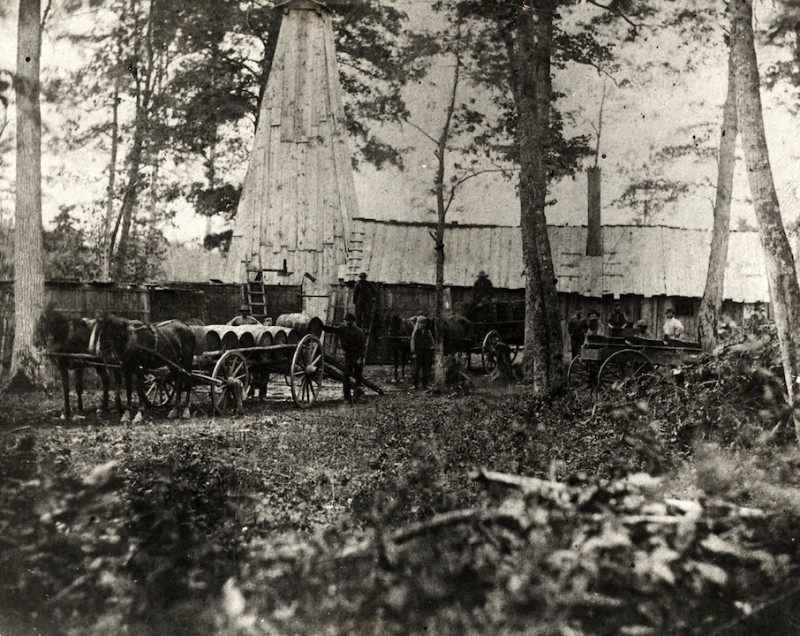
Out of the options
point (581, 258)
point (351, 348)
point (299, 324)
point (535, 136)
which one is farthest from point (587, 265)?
point (299, 324)

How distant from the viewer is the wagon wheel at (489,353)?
6.16 metres

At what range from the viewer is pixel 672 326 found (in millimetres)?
5156

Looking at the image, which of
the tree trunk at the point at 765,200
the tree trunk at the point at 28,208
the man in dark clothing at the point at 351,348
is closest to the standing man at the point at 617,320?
the tree trunk at the point at 765,200

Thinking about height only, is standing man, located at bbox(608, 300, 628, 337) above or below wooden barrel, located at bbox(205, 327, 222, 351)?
above

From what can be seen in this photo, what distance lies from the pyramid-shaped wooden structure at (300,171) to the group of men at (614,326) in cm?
224

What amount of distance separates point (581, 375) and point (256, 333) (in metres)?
4.27

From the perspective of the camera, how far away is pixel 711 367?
16.3 feet

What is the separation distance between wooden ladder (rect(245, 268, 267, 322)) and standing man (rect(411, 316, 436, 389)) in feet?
7.27

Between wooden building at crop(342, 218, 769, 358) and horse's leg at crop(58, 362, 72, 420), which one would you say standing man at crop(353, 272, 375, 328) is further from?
horse's leg at crop(58, 362, 72, 420)

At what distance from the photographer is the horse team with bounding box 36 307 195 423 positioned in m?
4.94

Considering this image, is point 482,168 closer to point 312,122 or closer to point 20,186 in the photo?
point 312,122

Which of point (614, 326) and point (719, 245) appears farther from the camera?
point (614, 326)

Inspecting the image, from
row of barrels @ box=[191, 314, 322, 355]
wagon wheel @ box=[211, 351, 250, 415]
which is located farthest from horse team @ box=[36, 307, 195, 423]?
row of barrels @ box=[191, 314, 322, 355]

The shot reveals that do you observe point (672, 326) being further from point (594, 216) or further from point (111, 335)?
point (111, 335)
